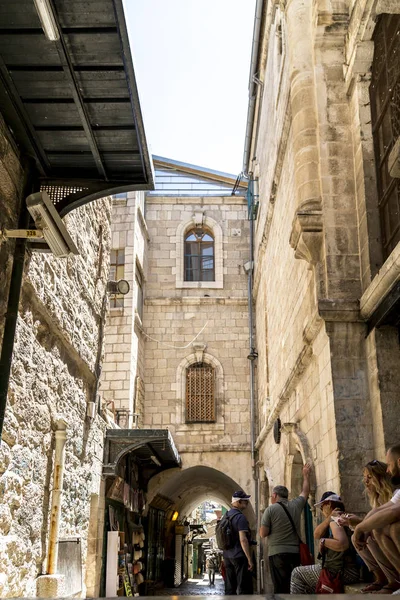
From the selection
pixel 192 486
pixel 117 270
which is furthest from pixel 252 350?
pixel 192 486

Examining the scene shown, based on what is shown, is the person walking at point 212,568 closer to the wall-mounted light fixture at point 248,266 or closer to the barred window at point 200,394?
the barred window at point 200,394

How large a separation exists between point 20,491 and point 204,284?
1287 cm

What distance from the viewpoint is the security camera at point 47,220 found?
5.49 meters

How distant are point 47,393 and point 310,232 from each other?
334cm

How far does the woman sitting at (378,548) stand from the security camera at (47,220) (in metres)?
3.17

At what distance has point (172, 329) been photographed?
18078 mm

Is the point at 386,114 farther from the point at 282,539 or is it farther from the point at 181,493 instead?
the point at 181,493


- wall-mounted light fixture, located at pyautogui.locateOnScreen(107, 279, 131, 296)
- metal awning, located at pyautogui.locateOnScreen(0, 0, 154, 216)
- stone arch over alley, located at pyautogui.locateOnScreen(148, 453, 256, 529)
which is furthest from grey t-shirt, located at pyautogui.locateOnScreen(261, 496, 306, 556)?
stone arch over alley, located at pyautogui.locateOnScreen(148, 453, 256, 529)

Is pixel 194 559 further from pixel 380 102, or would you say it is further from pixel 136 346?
pixel 380 102

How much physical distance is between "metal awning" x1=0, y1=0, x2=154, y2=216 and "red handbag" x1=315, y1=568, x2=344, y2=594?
3.85 meters

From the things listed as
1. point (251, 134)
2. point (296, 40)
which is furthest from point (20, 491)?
point (251, 134)

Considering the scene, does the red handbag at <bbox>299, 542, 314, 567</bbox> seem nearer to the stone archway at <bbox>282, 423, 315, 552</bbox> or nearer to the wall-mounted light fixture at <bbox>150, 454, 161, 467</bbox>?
the stone archway at <bbox>282, 423, 315, 552</bbox>

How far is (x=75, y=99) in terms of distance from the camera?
17.1 ft

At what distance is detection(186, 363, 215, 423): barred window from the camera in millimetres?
17203
